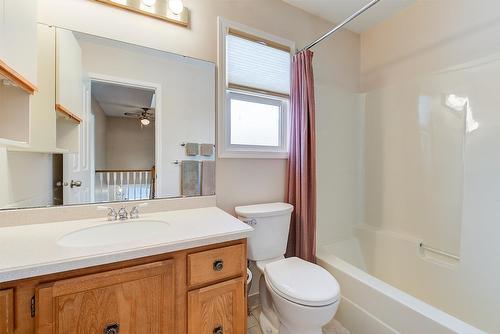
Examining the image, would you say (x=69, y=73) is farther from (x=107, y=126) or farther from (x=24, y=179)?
(x=24, y=179)

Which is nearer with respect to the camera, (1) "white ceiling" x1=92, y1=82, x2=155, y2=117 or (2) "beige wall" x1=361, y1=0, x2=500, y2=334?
(1) "white ceiling" x1=92, y1=82, x2=155, y2=117

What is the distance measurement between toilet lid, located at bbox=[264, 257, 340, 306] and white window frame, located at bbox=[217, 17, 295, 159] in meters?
0.80

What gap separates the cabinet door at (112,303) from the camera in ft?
2.38

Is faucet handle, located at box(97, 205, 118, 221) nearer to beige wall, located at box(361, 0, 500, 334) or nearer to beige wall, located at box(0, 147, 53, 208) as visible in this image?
beige wall, located at box(0, 147, 53, 208)

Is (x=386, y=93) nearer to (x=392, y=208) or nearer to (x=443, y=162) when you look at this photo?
(x=443, y=162)

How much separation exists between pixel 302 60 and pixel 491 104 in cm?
127

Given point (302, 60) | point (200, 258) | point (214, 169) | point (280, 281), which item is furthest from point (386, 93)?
point (200, 258)

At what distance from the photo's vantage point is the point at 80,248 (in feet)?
2.67

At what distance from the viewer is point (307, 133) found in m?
1.73

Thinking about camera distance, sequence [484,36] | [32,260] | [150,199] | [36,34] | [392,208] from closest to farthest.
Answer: [32,260], [36,34], [150,199], [484,36], [392,208]

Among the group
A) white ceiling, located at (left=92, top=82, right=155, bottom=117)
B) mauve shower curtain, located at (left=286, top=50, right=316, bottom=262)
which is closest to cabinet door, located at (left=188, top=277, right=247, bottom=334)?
Result: mauve shower curtain, located at (left=286, top=50, right=316, bottom=262)

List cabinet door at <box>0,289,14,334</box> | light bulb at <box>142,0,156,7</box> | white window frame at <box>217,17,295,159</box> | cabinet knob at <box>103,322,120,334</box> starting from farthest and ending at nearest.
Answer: white window frame at <box>217,17,295,159</box>
light bulb at <box>142,0,156,7</box>
cabinet knob at <box>103,322,120,334</box>
cabinet door at <box>0,289,14,334</box>

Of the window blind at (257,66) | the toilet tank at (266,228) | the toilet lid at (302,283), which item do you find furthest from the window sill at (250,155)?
the toilet lid at (302,283)

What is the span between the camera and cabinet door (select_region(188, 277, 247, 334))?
0.95 meters
